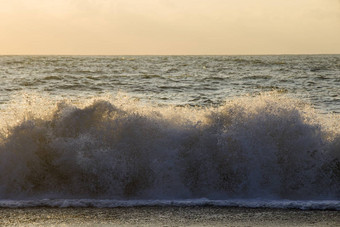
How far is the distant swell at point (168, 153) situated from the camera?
6.11m

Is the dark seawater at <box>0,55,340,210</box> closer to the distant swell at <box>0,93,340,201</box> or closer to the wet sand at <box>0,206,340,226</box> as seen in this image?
the distant swell at <box>0,93,340,201</box>

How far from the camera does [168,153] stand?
6.53m

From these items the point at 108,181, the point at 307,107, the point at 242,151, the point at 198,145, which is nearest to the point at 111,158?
the point at 108,181

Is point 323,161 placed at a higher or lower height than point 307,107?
lower

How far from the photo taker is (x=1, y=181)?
6.22 metres

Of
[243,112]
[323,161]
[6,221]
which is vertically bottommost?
[6,221]

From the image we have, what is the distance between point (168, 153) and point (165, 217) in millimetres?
1598

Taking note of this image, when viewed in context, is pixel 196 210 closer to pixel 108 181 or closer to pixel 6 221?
pixel 108 181

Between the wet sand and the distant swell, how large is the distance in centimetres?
67

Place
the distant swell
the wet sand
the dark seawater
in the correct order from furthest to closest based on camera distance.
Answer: the distant swell → the dark seawater → the wet sand

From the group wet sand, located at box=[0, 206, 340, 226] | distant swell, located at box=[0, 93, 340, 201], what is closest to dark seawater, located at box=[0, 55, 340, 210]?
distant swell, located at box=[0, 93, 340, 201]

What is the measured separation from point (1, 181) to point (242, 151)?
3.17 m

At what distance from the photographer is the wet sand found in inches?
189

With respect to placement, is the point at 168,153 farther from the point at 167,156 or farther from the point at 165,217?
the point at 165,217
